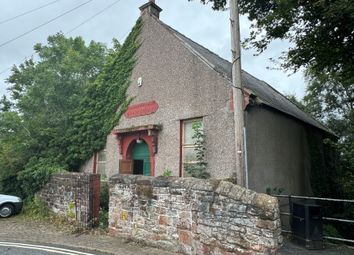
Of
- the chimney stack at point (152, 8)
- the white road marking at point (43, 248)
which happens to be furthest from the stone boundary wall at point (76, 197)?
the chimney stack at point (152, 8)

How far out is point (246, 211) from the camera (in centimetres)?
605

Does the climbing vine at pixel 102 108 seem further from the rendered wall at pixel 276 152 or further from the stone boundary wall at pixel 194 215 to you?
the rendered wall at pixel 276 152

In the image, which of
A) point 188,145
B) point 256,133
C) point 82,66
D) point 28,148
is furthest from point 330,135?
point 82,66

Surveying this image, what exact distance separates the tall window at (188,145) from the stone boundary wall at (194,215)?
2539 millimetres

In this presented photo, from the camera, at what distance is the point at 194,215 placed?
699 centimetres

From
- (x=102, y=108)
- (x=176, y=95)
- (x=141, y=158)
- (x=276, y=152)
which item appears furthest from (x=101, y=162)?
(x=276, y=152)

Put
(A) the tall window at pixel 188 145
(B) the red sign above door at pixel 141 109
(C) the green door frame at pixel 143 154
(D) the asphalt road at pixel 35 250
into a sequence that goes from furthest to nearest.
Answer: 1. (C) the green door frame at pixel 143 154
2. (B) the red sign above door at pixel 141 109
3. (A) the tall window at pixel 188 145
4. (D) the asphalt road at pixel 35 250

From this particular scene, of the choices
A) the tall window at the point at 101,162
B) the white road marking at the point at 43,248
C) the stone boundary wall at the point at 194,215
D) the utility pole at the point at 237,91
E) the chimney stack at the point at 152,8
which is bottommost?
the white road marking at the point at 43,248

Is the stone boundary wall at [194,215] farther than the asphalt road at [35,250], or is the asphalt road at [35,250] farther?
the asphalt road at [35,250]

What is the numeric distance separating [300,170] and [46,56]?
22721 mm

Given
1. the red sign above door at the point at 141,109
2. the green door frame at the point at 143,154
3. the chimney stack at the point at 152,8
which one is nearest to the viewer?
the red sign above door at the point at 141,109

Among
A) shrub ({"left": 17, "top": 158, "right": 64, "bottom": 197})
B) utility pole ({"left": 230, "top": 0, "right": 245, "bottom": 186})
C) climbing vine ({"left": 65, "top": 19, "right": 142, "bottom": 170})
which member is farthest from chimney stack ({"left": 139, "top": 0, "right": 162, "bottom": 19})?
shrub ({"left": 17, "top": 158, "right": 64, "bottom": 197})

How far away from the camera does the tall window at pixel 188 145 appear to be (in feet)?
34.1

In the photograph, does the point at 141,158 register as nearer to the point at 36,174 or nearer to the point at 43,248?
the point at 36,174
